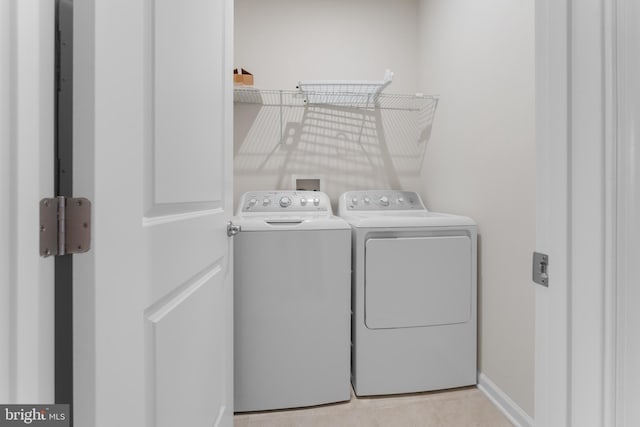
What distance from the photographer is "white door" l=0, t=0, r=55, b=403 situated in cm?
37

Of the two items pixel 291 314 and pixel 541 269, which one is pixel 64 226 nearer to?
pixel 541 269

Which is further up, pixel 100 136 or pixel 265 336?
pixel 100 136

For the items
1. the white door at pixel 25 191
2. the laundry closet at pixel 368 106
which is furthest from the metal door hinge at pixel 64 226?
the laundry closet at pixel 368 106

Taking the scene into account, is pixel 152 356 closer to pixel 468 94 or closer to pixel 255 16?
pixel 468 94

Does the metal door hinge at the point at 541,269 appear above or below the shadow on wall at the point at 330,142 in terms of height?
below

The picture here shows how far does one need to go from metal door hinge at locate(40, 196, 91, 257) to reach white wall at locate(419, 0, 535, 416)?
153 cm

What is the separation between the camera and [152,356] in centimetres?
64

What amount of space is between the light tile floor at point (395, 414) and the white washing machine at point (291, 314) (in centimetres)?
5

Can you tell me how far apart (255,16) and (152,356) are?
7.69ft

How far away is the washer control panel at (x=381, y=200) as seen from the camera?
2.13m

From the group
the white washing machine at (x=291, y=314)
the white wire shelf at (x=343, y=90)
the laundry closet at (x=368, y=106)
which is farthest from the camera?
the white wire shelf at (x=343, y=90)

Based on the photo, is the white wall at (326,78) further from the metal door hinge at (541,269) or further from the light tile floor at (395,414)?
the metal door hinge at (541,269)

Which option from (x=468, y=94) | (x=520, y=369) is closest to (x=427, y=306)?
(x=520, y=369)

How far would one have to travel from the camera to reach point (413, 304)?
1590 millimetres
